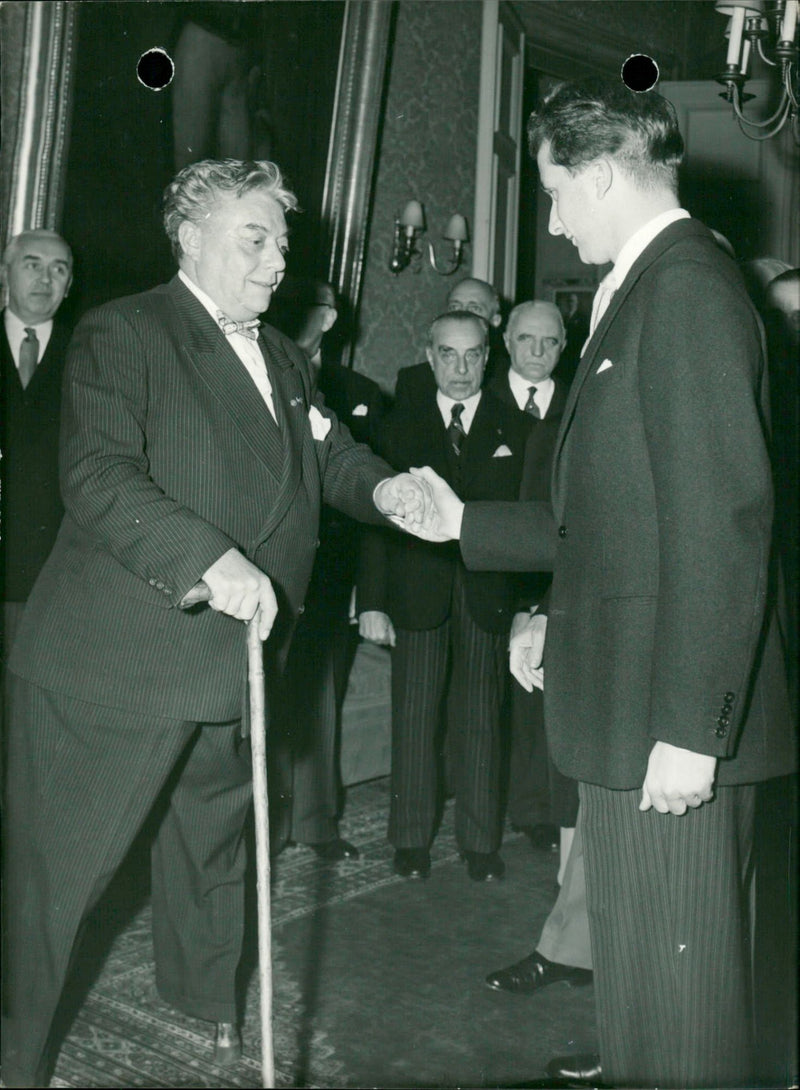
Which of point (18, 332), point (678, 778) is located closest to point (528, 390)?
point (18, 332)

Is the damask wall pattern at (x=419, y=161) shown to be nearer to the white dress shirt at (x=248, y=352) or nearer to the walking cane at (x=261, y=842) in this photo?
the white dress shirt at (x=248, y=352)

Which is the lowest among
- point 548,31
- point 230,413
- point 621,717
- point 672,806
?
point 672,806

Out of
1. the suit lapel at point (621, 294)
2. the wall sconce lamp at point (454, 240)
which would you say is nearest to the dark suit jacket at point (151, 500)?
the suit lapel at point (621, 294)

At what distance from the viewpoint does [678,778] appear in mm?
1589

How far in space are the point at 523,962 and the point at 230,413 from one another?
164 cm

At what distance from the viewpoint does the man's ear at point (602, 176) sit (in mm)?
1737

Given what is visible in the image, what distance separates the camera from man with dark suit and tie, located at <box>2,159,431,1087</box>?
2107 mm

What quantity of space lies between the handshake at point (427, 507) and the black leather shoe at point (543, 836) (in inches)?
77.3

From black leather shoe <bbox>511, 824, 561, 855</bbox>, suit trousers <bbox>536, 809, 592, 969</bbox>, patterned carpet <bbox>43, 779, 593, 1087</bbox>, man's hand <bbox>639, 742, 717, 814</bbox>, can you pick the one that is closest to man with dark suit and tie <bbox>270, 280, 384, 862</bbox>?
patterned carpet <bbox>43, 779, 593, 1087</bbox>

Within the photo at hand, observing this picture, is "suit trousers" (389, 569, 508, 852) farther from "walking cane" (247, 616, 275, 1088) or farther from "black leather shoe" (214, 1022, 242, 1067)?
"walking cane" (247, 616, 275, 1088)

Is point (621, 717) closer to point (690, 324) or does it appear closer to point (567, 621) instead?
point (567, 621)

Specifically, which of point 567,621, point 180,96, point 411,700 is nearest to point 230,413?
point 567,621

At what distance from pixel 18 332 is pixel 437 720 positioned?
6.09 feet

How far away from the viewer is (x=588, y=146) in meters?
1.74
